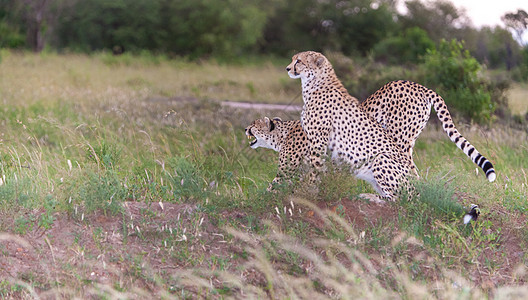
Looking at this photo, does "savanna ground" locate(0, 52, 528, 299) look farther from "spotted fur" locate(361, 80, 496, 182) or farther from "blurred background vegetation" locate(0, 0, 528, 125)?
"blurred background vegetation" locate(0, 0, 528, 125)

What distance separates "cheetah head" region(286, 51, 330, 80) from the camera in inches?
199

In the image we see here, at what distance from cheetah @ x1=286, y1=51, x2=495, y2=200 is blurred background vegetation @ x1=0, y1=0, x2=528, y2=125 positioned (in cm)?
2046

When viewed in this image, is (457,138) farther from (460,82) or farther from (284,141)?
(460,82)

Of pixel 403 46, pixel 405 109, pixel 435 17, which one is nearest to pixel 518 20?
pixel 405 109

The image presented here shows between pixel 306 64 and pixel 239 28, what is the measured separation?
27.1 meters

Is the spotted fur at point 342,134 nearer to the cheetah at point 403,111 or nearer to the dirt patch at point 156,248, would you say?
the cheetah at point 403,111

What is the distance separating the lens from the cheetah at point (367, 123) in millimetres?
4777

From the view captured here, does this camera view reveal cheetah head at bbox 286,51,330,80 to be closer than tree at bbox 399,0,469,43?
Yes

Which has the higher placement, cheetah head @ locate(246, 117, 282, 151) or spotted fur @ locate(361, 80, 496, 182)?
spotted fur @ locate(361, 80, 496, 182)

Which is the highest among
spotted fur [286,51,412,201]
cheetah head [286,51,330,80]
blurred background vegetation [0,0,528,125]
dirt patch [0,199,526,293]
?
cheetah head [286,51,330,80]

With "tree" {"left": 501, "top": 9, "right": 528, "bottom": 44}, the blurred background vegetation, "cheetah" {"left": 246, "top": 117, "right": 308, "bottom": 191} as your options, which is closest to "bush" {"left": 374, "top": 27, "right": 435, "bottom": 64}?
the blurred background vegetation

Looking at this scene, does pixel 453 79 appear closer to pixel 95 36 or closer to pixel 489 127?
pixel 489 127

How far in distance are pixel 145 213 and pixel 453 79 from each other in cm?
783

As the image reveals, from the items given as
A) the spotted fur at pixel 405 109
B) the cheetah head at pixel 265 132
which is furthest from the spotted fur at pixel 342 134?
the cheetah head at pixel 265 132
